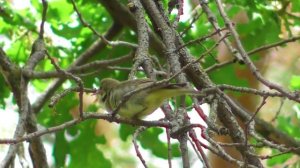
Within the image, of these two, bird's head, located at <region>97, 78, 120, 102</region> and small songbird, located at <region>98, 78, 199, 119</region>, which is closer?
small songbird, located at <region>98, 78, 199, 119</region>

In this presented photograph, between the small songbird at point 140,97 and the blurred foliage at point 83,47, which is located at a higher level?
the blurred foliage at point 83,47

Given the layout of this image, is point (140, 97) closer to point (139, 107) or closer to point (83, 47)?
point (139, 107)

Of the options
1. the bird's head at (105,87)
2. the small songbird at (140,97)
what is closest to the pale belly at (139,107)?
the small songbird at (140,97)

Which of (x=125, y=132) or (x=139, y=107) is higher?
(x=125, y=132)

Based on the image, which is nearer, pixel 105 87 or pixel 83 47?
pixel 105 87

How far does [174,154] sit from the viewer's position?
5586mm

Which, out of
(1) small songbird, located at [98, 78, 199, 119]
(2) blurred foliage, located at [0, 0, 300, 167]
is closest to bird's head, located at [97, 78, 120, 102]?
(1) small songbird, located at [98, 78, 199, 119]

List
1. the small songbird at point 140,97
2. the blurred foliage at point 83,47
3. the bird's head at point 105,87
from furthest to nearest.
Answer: the blurred foliage at point 83,47, the bird's head at point 105,87, the small songbird at point 140,97

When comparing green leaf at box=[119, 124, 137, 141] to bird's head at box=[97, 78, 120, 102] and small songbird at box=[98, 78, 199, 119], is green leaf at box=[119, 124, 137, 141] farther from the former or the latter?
small songbird at box=[98, 78, 199, 119]

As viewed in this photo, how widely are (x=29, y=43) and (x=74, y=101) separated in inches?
26.2

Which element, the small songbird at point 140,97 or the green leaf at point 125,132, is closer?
the small songbird at point 140,97

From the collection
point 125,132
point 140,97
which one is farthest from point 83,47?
point 140,97

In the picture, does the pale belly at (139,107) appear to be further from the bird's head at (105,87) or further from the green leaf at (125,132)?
the green leaf at (125,132)

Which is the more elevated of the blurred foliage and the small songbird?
the blurred foliage
